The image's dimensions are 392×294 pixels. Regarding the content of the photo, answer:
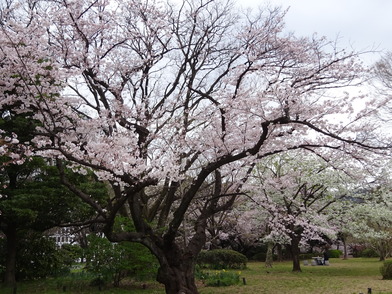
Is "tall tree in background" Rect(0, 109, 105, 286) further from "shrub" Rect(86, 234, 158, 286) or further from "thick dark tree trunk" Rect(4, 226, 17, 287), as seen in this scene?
"shrub" Rect(86, 234, 158, 286)

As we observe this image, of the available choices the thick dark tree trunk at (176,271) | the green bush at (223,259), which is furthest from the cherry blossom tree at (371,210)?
the thick dark tree trunk at (176,271)

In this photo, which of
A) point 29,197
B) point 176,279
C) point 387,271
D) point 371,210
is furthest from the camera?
point 371,210

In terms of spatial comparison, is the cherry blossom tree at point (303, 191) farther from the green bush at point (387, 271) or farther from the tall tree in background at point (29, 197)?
the tall tree in background at point (29, 197)

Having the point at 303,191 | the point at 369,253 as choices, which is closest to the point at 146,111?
the point at 303,191

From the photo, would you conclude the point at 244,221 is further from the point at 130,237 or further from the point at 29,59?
the point at 29,59

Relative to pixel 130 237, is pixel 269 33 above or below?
above

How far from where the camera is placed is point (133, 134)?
838 centimetres

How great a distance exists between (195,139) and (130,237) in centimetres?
339

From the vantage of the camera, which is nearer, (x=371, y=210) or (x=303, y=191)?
(x=371, y=210)

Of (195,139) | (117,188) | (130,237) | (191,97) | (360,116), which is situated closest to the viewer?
(360,116)

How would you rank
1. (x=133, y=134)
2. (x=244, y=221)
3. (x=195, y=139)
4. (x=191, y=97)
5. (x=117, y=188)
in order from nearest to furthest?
(x=133, y=134), (x=117, y=188), (x=195, y=139), (x=191, y=97), (x=244, y=221)

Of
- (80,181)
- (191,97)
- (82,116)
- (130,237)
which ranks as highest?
(191,97)

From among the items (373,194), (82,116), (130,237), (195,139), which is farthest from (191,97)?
(373,194)

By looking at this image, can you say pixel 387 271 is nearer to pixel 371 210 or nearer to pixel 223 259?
pixel 371 210
